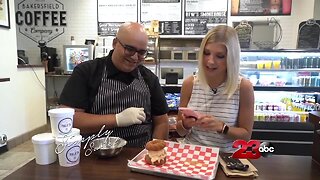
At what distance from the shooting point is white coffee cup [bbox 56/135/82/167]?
1213mm

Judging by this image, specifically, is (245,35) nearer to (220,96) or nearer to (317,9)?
(317,9)

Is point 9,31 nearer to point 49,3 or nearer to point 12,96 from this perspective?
point 12,96

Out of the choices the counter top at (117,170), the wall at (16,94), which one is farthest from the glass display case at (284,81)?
the wall at (16,94)

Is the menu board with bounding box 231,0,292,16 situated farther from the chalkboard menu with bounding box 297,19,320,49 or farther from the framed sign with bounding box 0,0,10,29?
the framed sign with bounding box 0,0,10,29

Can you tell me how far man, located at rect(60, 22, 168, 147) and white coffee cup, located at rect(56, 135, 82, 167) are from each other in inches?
15.8

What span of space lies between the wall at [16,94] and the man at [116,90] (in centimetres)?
267

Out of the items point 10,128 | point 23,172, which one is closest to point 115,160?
point 23,172

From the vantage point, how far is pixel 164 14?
215 inches

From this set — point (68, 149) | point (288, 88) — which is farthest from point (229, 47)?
point (288, 88)

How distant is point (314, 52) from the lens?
3695 millimetres

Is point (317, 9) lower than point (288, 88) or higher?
higher

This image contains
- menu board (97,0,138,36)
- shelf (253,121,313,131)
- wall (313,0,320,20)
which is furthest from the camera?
menu board (97,0,138,36)

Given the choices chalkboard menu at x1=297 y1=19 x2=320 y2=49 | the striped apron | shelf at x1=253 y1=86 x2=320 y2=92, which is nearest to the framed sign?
the striped apron

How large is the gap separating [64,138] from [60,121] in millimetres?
81
